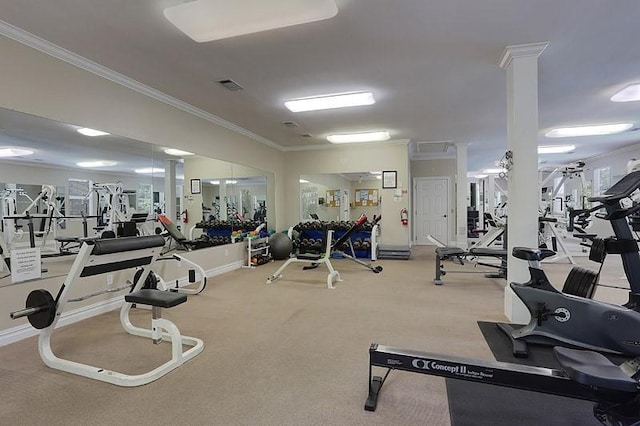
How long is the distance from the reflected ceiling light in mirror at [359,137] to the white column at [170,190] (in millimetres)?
3152

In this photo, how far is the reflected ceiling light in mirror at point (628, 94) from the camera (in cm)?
418

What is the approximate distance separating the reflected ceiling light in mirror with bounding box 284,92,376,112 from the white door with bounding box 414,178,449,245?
5.61 m

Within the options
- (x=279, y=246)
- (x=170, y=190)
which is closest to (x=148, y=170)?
(x=170, y=190)

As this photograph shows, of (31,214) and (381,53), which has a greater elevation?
(381,53)

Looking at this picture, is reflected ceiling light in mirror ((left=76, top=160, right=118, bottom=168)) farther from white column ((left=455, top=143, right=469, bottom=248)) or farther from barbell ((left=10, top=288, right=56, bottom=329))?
white column ((left=455, top=143, right=469, bottom=248))

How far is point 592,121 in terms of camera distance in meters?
5.74

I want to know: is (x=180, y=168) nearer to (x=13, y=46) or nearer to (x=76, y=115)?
(x=76, y=115)

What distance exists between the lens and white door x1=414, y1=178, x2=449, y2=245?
375 inches

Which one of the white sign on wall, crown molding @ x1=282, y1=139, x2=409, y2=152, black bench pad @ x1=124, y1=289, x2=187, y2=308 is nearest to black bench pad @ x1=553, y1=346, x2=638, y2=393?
black bench pad @ x1=124, y1=289, x2=187, y2=308

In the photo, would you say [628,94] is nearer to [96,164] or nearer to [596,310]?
[596,310]

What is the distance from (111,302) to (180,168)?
6.72 feet

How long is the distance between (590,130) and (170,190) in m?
7.52

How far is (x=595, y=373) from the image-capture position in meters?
1.46

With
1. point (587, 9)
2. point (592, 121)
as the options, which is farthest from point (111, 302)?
point (592, 121)
